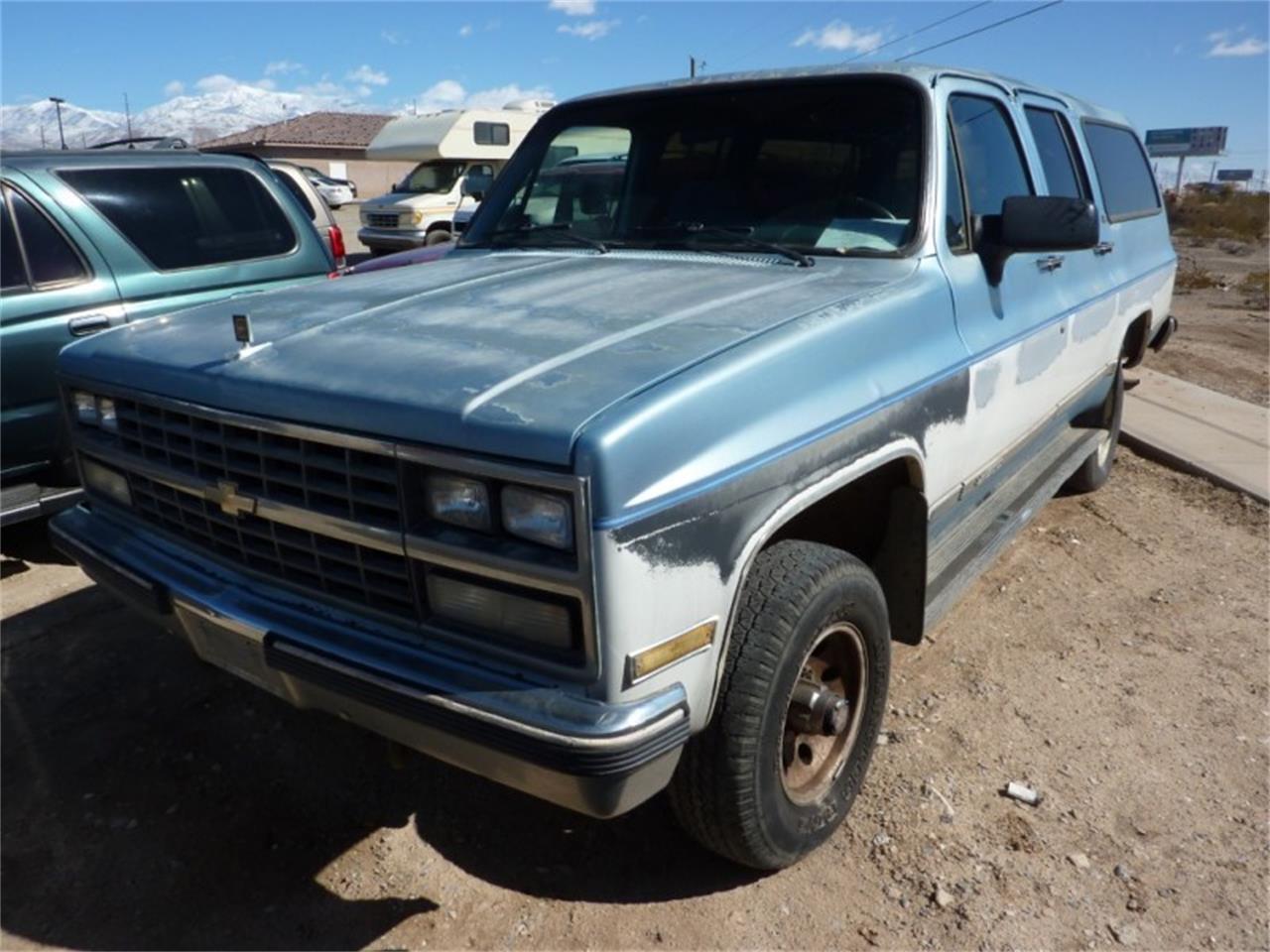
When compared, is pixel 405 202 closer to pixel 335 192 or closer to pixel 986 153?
pixel 335 192

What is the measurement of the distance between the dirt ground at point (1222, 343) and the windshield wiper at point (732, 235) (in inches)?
259

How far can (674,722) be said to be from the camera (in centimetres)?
204

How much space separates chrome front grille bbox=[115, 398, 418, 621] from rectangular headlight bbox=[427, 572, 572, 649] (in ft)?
0.29

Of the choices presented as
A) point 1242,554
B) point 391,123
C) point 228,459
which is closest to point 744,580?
point 228,459

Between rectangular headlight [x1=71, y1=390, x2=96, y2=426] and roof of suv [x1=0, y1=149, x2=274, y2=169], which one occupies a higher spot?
roof of suv [x1=0, y1=149, x2=274, y2=169]

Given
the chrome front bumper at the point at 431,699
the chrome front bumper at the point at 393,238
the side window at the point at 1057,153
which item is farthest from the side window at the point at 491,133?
the chrome front bumper at the point at 431,699

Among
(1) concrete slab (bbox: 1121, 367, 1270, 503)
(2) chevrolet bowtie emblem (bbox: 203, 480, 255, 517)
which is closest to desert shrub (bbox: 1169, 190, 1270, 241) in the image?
(1) concrete slab (bbox: 1121, 367, 1270, 503)

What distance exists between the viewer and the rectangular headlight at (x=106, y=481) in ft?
9.66

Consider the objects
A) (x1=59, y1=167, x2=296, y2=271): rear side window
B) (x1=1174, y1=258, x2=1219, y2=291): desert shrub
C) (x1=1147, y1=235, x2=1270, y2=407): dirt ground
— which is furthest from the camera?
(x1=1174, y1=258, x2=1219, y2=291): desert shrub

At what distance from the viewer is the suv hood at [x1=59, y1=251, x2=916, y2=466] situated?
6.67ft

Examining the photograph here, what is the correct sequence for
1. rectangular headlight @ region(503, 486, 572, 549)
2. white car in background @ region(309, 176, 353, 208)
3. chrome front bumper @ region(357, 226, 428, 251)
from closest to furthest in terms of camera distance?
1. rectangular headlight @ region(503, 486, 572, 549)
2. chrome front bumper @ region(357, 226, 428, 251)
3. white car in background @ region(309, 176, 353, 208)

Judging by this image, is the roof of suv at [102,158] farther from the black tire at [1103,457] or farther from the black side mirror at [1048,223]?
the black tire at [1103,457]

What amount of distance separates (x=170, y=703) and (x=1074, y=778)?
309 centimetres

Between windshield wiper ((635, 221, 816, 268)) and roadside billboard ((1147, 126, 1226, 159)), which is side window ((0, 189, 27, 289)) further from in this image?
roadside billboard ((1147, 126, 1226, 159))
